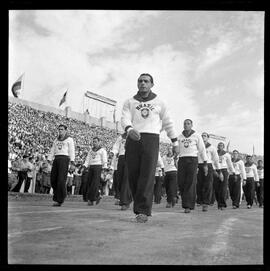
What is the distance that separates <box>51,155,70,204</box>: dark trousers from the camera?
962 cm

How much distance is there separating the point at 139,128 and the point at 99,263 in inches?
112

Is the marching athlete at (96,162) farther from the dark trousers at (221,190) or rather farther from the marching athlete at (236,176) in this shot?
the marching athlete at (236,176)

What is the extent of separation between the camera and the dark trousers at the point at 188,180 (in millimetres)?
9320

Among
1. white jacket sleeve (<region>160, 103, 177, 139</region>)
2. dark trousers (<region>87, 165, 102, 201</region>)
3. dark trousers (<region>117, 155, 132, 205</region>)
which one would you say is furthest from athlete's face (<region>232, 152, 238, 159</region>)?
white jacket sleeve (<region>160, 103, 177, 139</region>)

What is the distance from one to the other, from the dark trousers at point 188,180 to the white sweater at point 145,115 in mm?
2989

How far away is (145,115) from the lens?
6566 mm

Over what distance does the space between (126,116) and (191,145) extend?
3.46 metres

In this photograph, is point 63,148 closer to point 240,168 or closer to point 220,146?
point 220,146

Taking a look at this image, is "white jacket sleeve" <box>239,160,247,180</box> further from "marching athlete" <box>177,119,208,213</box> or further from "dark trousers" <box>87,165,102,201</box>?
"dark trousers" <box>87,165,102,201</box>

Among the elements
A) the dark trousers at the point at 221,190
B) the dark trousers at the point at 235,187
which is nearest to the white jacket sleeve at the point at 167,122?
the dark trousers at the point at 221,190

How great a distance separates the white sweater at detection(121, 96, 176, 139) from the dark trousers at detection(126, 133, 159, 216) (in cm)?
13

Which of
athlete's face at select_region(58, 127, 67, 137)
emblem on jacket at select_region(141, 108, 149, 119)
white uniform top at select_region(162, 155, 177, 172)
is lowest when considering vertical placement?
white uniform top at select_region(162, 155, 177, 172)

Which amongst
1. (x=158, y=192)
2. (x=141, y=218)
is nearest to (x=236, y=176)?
(x=158, y=192)
